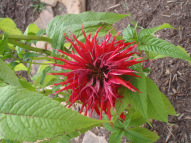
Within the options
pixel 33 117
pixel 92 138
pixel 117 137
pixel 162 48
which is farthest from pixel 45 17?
pixel 33 117

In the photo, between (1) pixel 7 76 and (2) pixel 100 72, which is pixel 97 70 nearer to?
(2) pixel 100 72

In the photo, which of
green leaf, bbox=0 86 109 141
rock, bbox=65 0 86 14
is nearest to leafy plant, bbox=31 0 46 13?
rock, bbox=65 0 86 14

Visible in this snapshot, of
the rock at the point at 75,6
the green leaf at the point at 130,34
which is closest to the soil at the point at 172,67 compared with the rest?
the rock at the point at 75,6

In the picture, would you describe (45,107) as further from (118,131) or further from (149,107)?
(118,131)

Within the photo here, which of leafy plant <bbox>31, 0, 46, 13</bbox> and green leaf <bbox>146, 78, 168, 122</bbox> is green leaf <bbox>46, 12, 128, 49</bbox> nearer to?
green leaf <bbox>146, 78, 168, 122</bbox>

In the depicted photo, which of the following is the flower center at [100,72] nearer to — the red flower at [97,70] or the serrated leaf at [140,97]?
the red flower at [97,70]

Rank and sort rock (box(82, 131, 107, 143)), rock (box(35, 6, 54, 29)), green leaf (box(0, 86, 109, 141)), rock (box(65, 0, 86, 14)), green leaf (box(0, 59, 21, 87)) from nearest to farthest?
green leaf (box(0, 86, 109, 141)) → green leaf (box(0, 59, 21, 87)) → rock (box(82, 131, 107, 143)) → rock (box(65, 0, 86, 14)) → rock (box(35, 6, 54, 29))
